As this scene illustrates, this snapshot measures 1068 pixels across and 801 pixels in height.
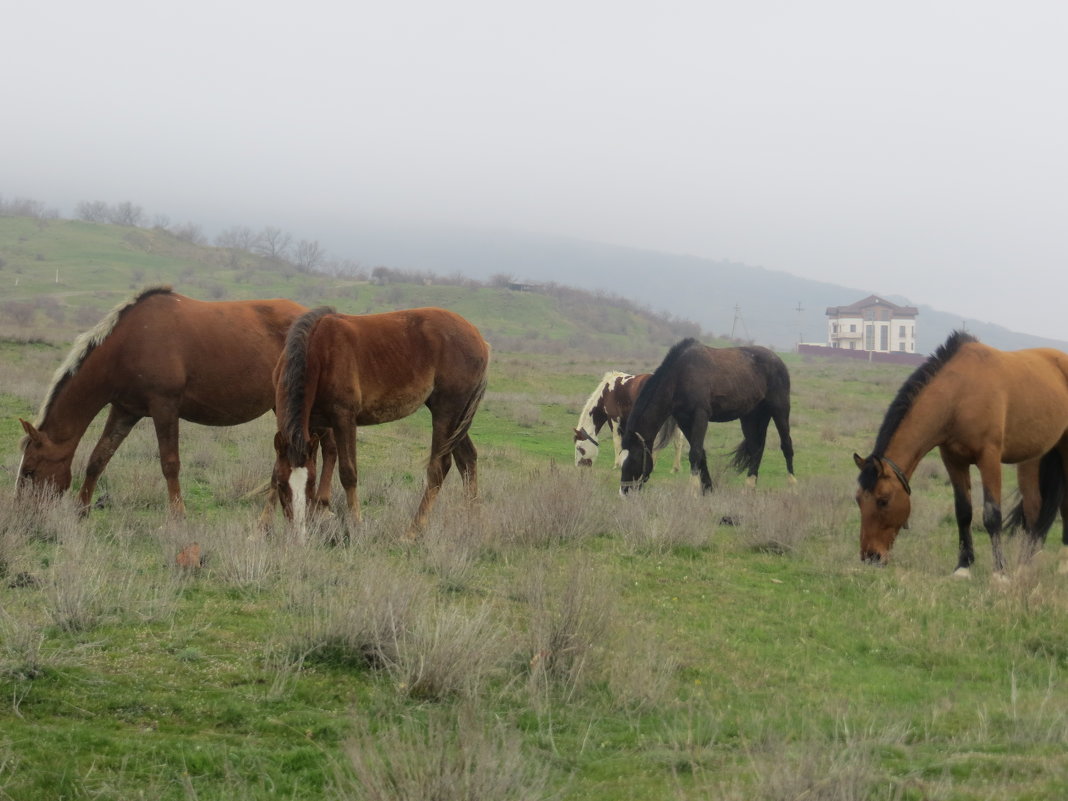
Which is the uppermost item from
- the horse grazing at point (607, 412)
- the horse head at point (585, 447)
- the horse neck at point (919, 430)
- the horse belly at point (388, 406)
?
the horse neck at point (919, 430)

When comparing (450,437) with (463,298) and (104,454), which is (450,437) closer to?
(104,454)

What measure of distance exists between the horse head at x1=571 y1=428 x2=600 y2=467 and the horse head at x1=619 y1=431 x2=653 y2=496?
4.31 meters

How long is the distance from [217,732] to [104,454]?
6287 millimetres

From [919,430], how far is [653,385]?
6.32 m

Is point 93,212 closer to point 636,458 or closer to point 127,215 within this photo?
point 127,215

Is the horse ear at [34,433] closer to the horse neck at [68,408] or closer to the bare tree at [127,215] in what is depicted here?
the horse neck at [68,408]

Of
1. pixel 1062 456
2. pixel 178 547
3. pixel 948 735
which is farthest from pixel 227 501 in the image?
pixel 1062 456

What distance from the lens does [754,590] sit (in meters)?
8.07

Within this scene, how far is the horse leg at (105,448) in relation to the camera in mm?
9562

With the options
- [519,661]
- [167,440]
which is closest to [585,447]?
[167,440]

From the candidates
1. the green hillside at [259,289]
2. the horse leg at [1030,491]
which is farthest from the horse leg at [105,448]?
the green hillside at [259,289]

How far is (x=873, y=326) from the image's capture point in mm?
125750

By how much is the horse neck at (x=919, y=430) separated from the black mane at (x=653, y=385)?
5870mm

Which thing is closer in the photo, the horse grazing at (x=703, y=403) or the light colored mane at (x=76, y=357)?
the light colored mane at (x=76, y=357)
